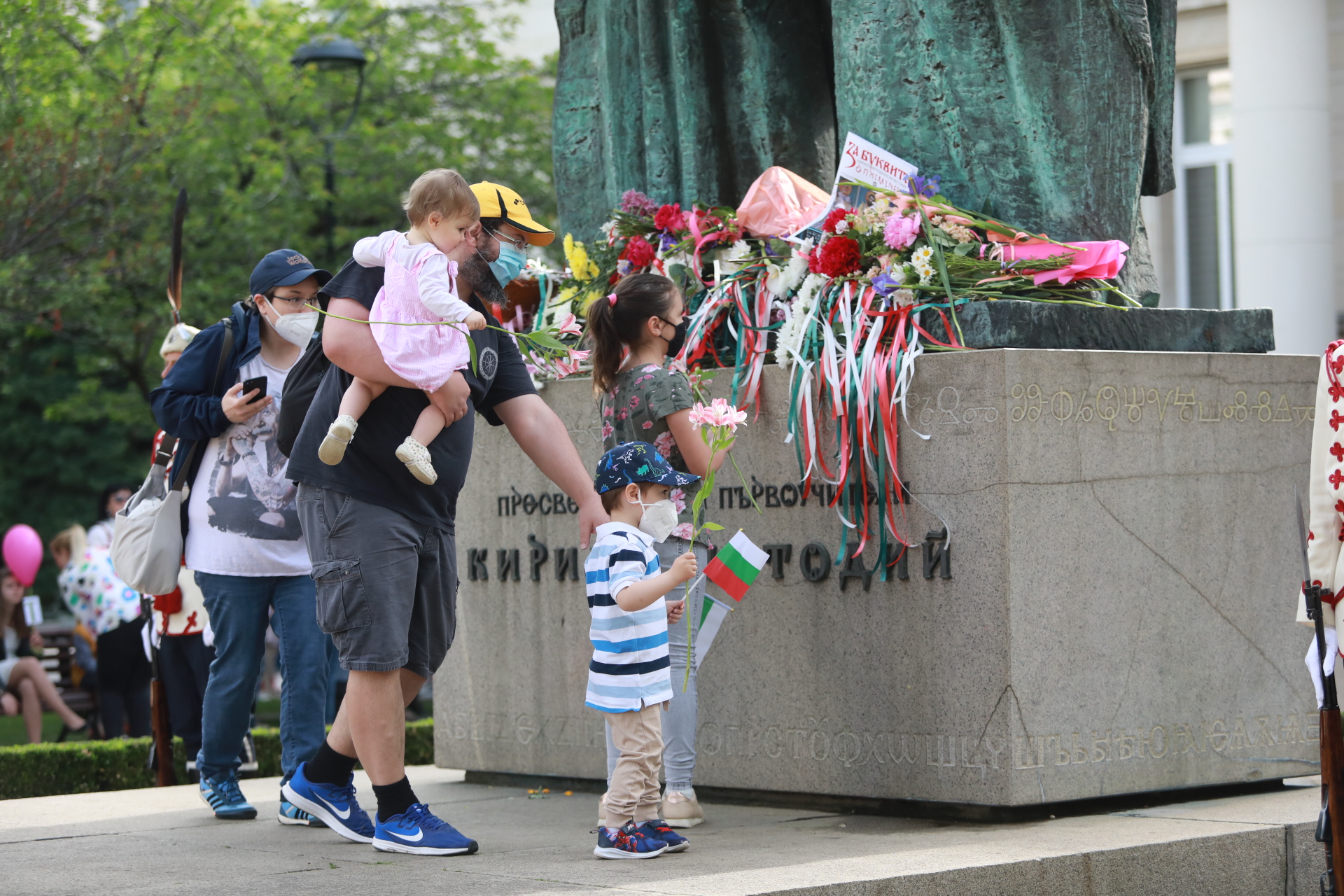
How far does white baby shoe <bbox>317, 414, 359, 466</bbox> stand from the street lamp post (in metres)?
13.0

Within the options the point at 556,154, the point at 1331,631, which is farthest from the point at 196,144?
the point at 1331,631

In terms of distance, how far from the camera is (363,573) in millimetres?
4867

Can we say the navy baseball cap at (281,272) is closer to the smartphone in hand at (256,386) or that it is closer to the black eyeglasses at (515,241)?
the smartphone in hand at (256,386)

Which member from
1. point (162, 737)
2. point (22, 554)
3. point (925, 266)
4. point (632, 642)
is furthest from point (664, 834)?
point (22, 554)

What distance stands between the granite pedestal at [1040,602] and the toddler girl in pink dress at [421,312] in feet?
5.15

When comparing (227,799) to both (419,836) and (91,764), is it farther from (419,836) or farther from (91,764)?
(91,764)

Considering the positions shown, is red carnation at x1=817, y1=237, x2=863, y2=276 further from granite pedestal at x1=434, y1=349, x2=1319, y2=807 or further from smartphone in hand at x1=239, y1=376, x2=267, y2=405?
smartphone in hand at x1=239, y1=376, x2=267, y2=405

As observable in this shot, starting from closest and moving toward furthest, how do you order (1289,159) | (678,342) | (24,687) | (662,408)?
(662,408), (678,342), (24,687), (1289,159)

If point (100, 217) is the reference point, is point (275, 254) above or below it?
below

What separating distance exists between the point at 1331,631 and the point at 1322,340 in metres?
16.2

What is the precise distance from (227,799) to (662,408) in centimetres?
213

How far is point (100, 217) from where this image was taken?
18.1m

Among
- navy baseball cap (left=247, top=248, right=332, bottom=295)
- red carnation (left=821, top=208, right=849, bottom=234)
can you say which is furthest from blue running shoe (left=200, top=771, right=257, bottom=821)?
red carnation (left=821, top=208, right=849, bottom=234)

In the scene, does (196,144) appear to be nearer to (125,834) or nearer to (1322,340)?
(1322,340)
